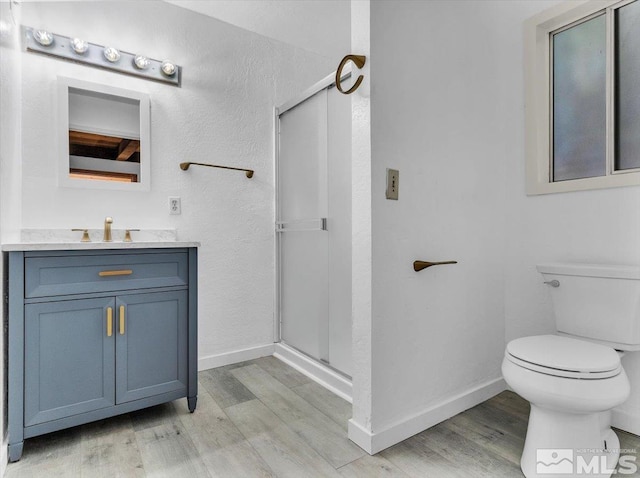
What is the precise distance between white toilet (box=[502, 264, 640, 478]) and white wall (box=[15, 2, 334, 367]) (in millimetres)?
1753

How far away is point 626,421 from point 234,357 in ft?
7.12

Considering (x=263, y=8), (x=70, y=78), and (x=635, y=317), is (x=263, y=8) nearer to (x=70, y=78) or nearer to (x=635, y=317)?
(x=70, y=78)

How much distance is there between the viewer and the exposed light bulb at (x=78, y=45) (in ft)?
6.37

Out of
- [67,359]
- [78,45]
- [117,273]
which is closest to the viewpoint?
[67,359]

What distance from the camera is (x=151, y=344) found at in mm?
1684

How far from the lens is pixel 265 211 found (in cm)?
266

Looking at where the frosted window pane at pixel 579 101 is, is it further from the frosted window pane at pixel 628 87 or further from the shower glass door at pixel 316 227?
the shower glass door at pixel 316 227

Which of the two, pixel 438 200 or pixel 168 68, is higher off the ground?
pixel 168 68

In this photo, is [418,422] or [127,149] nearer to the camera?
[418,422]

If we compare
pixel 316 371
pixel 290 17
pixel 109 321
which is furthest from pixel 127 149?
pixel 316 371

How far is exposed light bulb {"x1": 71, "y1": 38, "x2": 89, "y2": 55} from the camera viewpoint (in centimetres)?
194

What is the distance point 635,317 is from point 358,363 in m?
1.15

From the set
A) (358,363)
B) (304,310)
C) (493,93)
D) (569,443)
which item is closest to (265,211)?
(304,310)

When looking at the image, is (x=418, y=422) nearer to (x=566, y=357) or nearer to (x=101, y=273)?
(x=566, y=357)
